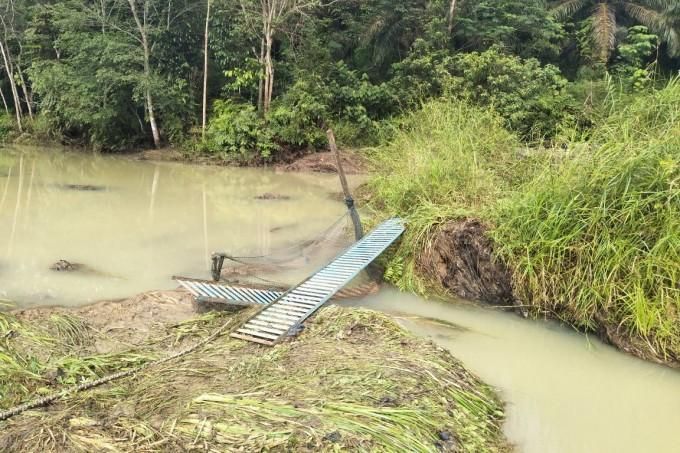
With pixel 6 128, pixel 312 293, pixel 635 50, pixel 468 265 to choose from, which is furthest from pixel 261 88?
pixel 312 293

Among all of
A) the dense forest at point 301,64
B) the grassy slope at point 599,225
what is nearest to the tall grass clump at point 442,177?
the grassy slope at point 599,225

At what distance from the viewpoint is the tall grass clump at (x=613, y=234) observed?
3559 millimetres

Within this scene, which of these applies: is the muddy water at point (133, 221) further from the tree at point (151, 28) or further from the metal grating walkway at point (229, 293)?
the tree at point (151, 28)

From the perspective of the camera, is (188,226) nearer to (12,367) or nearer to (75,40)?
(12,367)

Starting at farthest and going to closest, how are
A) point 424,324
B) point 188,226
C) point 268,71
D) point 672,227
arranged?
point 268,71
point 188,226
point 424,324
point 672,227

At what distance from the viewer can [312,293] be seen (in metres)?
3.91

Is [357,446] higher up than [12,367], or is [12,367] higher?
[357,446]

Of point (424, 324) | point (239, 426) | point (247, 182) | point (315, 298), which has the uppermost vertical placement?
point (239, 426)

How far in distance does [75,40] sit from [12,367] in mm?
12408

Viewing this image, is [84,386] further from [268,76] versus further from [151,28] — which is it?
[151,28]

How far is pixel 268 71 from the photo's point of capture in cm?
1247

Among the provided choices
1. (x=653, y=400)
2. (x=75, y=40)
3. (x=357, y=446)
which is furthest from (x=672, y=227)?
(x=75, y=40)

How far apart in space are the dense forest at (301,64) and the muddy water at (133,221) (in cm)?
174

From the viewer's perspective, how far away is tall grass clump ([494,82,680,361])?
3.56m
